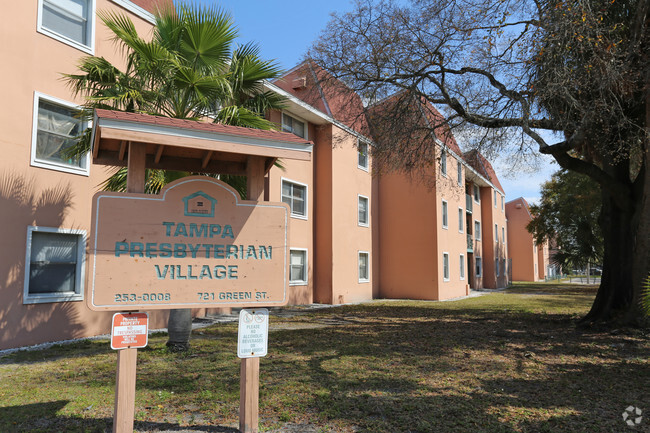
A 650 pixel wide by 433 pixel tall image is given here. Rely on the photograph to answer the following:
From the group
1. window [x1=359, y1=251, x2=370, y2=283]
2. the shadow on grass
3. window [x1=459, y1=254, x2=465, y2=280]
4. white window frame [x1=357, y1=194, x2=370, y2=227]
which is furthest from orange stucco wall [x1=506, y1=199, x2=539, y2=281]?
the shadow on grass

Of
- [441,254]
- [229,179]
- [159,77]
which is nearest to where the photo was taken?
[159,77]

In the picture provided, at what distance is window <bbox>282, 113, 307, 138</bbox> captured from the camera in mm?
17652

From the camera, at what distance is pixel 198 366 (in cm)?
712

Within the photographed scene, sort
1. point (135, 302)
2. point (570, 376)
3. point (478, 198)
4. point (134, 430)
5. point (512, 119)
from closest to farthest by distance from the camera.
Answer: point (135, 302) < point (134, 430) < point (570, 376) < point (512, 119) < point (478, 198)

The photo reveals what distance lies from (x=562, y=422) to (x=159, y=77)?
7.92 metres

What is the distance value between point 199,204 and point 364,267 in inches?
702

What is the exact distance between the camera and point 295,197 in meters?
18.3

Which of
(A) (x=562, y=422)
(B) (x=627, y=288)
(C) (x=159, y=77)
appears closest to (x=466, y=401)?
(A) (x=562, y=422)

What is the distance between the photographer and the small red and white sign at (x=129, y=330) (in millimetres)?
4062

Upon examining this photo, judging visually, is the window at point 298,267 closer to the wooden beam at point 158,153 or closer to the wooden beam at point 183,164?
the wooden beam at point 183,164

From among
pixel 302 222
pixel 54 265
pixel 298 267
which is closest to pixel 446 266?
pixel 298 267

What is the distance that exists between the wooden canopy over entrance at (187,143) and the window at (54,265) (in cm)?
562

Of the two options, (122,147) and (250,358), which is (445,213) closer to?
(250,358)

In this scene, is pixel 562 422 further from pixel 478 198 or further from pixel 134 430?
pixel 478 198
